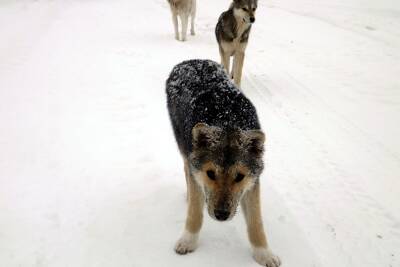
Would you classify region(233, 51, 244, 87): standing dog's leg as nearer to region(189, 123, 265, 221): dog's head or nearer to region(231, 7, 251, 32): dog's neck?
region(231, 7, 251, 32): dog's neck

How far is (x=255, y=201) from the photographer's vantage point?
11.0ft

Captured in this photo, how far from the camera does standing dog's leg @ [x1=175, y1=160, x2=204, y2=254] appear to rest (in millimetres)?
3477

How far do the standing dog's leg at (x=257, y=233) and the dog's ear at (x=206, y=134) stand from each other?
652 mm

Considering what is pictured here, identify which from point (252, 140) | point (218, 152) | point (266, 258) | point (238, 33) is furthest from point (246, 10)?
point (266, 258)

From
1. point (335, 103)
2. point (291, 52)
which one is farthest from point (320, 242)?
point (291, 52)

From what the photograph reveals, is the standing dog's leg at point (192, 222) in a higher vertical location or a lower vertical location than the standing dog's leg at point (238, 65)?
higher

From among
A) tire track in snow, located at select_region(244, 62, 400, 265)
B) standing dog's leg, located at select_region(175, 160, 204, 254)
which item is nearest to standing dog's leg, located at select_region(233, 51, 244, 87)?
tire track in snow, located at select_region(244, 62, 400, 265)

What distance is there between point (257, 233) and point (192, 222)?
64 cm

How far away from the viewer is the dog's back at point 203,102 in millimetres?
3373

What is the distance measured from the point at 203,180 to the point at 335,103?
4.74 meters

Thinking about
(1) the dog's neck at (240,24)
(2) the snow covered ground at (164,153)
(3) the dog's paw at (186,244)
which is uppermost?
(1) the dog's neck at (240,24)

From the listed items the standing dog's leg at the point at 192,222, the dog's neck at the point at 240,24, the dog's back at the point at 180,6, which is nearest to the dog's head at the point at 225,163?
the standing dog's leg at the point at 192,222

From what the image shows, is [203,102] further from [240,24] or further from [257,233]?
[240,24]

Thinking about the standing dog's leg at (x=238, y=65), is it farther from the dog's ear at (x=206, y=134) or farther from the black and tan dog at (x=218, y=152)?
the dog's ear at (x=206, y=134)
